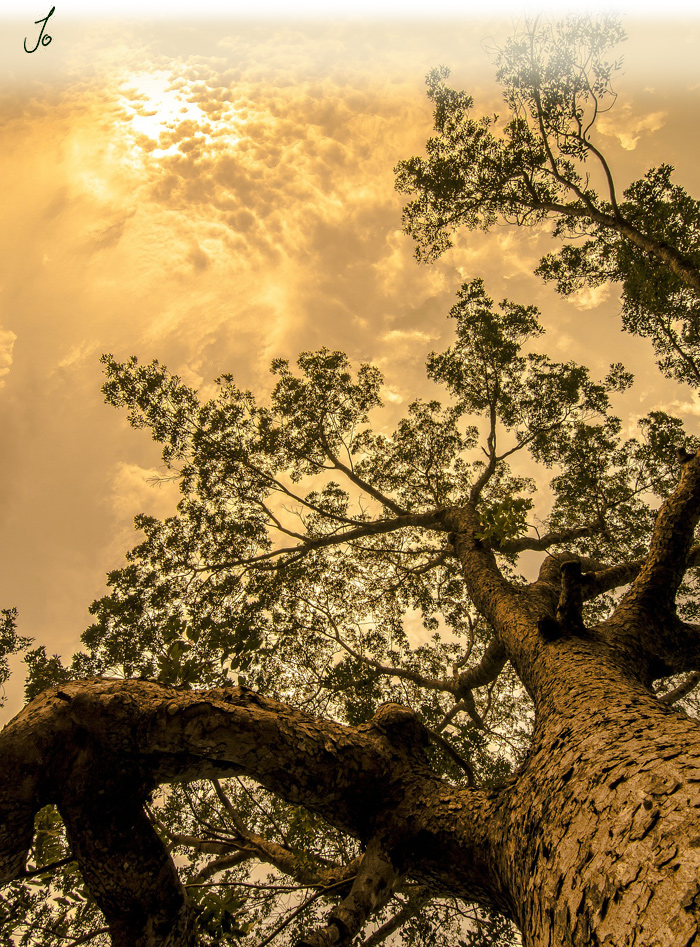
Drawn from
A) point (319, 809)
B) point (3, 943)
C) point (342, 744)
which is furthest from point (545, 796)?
point (3, 943)

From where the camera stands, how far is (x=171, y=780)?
2.15 m

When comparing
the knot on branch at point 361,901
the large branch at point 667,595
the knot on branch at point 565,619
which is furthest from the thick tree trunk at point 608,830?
the large branch at point 667,595

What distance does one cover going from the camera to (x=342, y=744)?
222cm

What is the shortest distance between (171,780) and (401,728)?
1233 millimetres

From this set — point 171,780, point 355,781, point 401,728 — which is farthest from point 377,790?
point 171,780

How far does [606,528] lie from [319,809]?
8.34m

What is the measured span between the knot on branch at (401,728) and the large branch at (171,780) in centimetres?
17

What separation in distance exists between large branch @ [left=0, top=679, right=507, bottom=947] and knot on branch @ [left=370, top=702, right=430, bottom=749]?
17 cm

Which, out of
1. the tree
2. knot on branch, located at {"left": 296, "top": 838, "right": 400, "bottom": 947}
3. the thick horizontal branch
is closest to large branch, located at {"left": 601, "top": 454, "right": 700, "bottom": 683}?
the tree

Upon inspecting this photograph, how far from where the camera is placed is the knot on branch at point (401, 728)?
247 cm

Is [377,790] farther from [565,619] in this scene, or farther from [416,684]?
[416,684]

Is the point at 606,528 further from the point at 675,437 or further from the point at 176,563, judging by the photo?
the point at 176,563

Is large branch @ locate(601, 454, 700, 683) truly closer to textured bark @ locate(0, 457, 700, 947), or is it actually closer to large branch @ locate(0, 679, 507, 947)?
textured bark @ locate(0, 457, 700, 947)

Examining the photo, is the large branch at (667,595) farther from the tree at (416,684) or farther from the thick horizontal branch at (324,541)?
the thick horizontal branch at (324,541)
